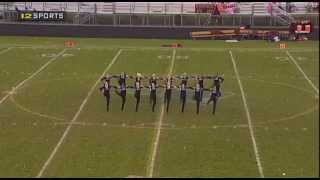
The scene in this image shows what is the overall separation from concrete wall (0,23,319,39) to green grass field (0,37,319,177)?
21.0 feet

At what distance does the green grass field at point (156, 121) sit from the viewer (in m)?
14.4

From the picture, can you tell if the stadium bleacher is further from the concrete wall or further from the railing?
the concrete wall

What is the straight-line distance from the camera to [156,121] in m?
18.4

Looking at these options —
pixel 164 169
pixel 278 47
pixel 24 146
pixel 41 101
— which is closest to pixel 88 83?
pixel 41 101

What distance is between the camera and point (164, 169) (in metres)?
14.2

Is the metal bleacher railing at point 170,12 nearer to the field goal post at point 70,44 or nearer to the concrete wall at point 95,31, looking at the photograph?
the concrete wall at point 95,31

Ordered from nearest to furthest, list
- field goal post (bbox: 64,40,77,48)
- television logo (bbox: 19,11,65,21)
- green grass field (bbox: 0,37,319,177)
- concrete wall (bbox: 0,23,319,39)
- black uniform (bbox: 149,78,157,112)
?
green grass field (bbox: 0,37,319,177) → black uniform (bbox: 149,78,157,112) → field goal post (bbox: 64,40,77,48) → concrete wall (bbox: 0,23,319,39) → television logo (bbox: 19,11,65,21)

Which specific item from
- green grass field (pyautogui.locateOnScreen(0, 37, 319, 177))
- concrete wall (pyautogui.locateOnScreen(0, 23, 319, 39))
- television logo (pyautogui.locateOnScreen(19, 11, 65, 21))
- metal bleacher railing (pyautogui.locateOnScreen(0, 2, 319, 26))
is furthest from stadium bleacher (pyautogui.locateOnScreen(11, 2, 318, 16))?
green grass field (pyautogui.locateOnScreen(0, 37, 319, 177))

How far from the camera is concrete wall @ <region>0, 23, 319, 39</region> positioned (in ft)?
121

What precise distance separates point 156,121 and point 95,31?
19392mm

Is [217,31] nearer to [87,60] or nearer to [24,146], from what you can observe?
[87,60]

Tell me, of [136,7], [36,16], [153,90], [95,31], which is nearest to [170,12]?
[136,7]

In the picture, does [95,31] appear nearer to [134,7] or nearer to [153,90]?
[134,7]

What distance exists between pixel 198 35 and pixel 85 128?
19.9m
